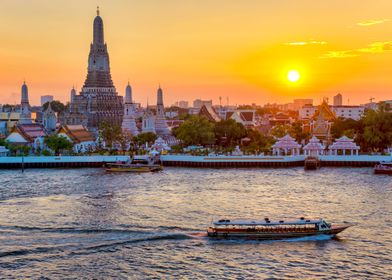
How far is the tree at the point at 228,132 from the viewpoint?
272 ft

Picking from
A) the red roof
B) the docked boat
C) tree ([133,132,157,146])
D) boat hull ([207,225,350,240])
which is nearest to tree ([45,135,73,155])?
the red roof

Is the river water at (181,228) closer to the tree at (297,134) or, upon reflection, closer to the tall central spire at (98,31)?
the tree at (297,134)

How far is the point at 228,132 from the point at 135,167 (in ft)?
82.0

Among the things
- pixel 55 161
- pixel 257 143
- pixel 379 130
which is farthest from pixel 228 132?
pixel 55 161

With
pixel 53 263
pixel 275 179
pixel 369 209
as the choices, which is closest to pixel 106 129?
pixel 275 179

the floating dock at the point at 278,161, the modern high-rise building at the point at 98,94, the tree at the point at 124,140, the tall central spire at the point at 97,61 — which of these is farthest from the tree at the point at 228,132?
the tall central spire at the point at 97,61

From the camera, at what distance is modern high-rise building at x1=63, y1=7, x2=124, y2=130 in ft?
331

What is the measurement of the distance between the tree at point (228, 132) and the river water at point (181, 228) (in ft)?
98.0

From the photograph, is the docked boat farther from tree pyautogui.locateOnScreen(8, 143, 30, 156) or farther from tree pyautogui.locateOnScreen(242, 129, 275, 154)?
tree pyautogui.locateOnScreen(8, 143, 30, 156)

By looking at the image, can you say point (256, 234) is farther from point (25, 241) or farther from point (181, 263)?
point (25, 241)

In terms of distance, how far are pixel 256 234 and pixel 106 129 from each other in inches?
1955

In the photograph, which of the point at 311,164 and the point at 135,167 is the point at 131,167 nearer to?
the point at 135,167

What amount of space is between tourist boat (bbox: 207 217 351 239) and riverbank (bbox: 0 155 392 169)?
32.8m

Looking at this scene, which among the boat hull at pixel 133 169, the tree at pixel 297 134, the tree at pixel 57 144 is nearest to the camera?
the boat hull at pixel 133 169
